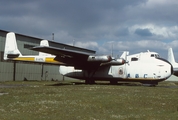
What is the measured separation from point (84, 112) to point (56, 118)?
1.85m

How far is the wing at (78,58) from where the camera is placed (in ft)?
96.8

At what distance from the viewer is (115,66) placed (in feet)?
109

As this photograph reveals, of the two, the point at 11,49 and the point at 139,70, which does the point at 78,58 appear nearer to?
the point at 139,70

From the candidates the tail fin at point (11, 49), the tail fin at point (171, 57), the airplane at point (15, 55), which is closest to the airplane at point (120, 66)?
the airplane at point (15, 55)

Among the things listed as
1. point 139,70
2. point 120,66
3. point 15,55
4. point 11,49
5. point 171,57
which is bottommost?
point 139,70

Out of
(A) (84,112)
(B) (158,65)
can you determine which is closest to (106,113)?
(A) (84,112)

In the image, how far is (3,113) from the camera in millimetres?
10859

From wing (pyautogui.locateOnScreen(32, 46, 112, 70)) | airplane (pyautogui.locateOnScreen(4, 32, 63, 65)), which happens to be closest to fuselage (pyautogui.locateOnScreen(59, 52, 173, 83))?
wing (pyautogui.locateOnScreen(32, 46, 112, 70))

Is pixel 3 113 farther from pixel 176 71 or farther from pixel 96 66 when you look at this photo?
pixel 176 71

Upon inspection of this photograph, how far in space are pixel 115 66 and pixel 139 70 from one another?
338 cm

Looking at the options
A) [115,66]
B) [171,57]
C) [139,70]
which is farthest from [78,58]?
[171,57]

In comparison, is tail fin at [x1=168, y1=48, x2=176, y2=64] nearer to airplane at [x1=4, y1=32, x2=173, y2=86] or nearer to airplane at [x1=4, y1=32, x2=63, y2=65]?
airplane at [x1=4, y1=32, x2=173, y2=86]

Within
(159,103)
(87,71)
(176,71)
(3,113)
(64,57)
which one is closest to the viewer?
(3,113)

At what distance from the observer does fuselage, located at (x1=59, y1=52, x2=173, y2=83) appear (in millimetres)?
29984
